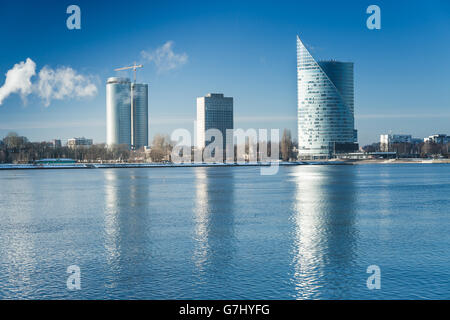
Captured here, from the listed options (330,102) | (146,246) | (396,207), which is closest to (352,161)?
(330,102)

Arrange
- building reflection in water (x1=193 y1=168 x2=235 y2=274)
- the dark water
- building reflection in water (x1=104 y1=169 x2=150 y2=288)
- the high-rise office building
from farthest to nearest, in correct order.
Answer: the high-rise office building, building reflection in water (x1=193 y1=168 x2=235 y2=274), building reflection in water (x1=104 y1=169 x2=150 y2=288), the dark water

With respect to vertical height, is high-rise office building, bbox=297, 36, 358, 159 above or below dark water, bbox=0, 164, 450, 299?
above

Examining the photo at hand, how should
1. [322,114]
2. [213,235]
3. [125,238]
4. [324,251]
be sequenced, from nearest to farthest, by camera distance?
[324,251] < [125,238] < [213,235] < [322,114]

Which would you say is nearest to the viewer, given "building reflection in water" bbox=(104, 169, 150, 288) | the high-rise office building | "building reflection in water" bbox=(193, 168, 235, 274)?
"building reflection in water" bbox=(104, 169, 150, 288)

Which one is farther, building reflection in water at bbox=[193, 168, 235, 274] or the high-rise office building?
the high-rise office building

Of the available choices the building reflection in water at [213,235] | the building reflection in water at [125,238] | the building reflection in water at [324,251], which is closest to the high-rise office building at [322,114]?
the building reflection in water at [213,235]

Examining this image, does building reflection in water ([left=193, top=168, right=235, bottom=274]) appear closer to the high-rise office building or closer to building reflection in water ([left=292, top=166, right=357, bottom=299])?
building reflection in water ([left=292, top=166, right=357, bottom=299])

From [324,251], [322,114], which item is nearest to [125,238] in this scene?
[324,251]

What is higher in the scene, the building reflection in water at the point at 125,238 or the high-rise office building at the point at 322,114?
the high-rise office building at the point at 322,114

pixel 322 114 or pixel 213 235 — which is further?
pixel 322 114

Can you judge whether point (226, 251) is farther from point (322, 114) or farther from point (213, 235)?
point (322, 114)

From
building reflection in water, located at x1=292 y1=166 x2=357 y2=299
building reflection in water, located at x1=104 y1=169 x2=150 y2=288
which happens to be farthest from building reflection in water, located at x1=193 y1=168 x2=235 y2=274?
building reflection in water, located at x1=292 y1=166 x2=357 y2=299

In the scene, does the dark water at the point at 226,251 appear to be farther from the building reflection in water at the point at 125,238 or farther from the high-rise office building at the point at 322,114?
the high-rise office building at the point at 322,114

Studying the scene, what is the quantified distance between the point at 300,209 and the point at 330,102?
564 feet
